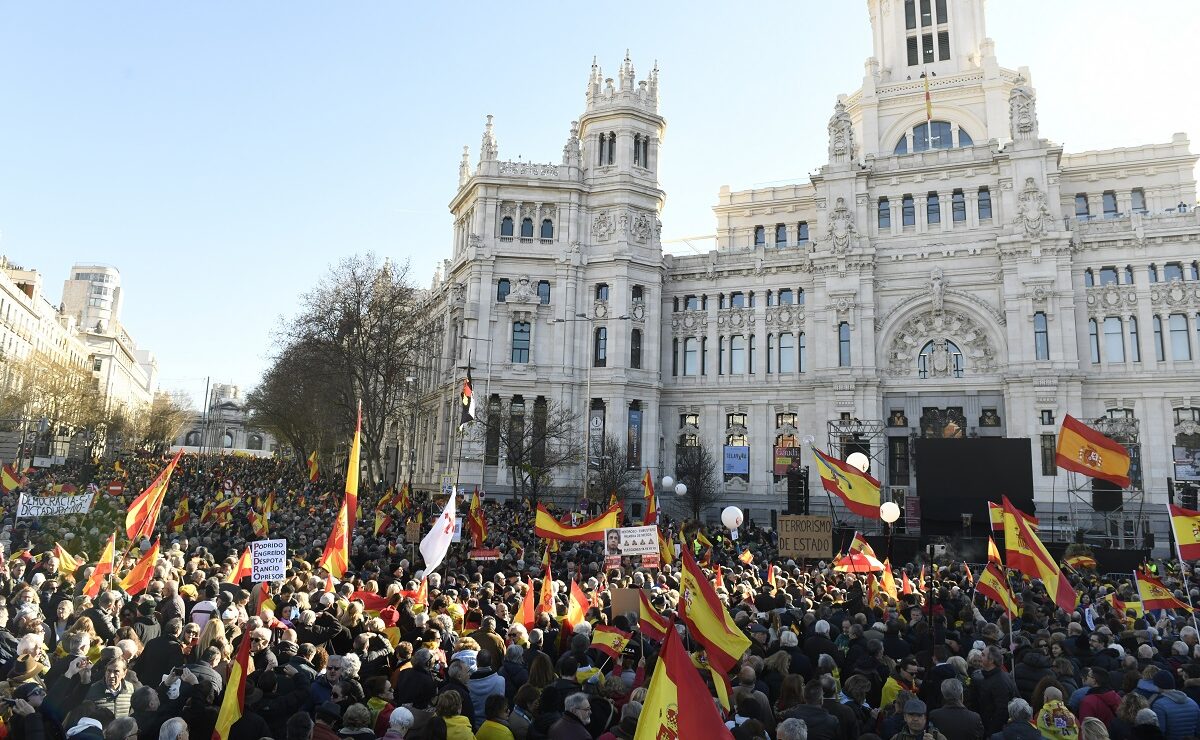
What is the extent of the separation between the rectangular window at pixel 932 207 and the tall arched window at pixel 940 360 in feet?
26.7

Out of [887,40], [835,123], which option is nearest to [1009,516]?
[835,123]

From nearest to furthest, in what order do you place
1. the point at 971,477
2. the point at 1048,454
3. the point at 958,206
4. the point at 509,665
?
the point at 509,665 → the point at 971,477 → the point at 1048,454 → the point at 958,206

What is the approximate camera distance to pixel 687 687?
556cm

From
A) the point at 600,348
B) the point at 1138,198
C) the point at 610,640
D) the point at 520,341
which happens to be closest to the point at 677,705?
the point at 610,640

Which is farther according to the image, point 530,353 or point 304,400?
point 304,400

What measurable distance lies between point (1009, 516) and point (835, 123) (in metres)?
45.0

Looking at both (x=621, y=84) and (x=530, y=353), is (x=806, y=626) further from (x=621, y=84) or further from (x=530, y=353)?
(x=621, y=84)

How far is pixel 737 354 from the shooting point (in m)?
55.8

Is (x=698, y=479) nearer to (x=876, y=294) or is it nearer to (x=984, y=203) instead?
(x=876, y=294)

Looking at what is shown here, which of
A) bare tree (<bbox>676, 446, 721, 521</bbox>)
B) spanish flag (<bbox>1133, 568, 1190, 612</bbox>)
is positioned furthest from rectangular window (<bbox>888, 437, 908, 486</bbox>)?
spanish flag (<bbox>1133, 568, 1190, 612</bbox>)

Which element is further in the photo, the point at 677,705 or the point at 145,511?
the point at 145,511

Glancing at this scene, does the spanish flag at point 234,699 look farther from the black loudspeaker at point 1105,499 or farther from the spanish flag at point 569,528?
the black loudspeaker at point 1105,499

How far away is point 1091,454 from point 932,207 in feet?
122

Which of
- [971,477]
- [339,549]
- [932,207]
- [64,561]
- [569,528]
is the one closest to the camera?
[339,549]
